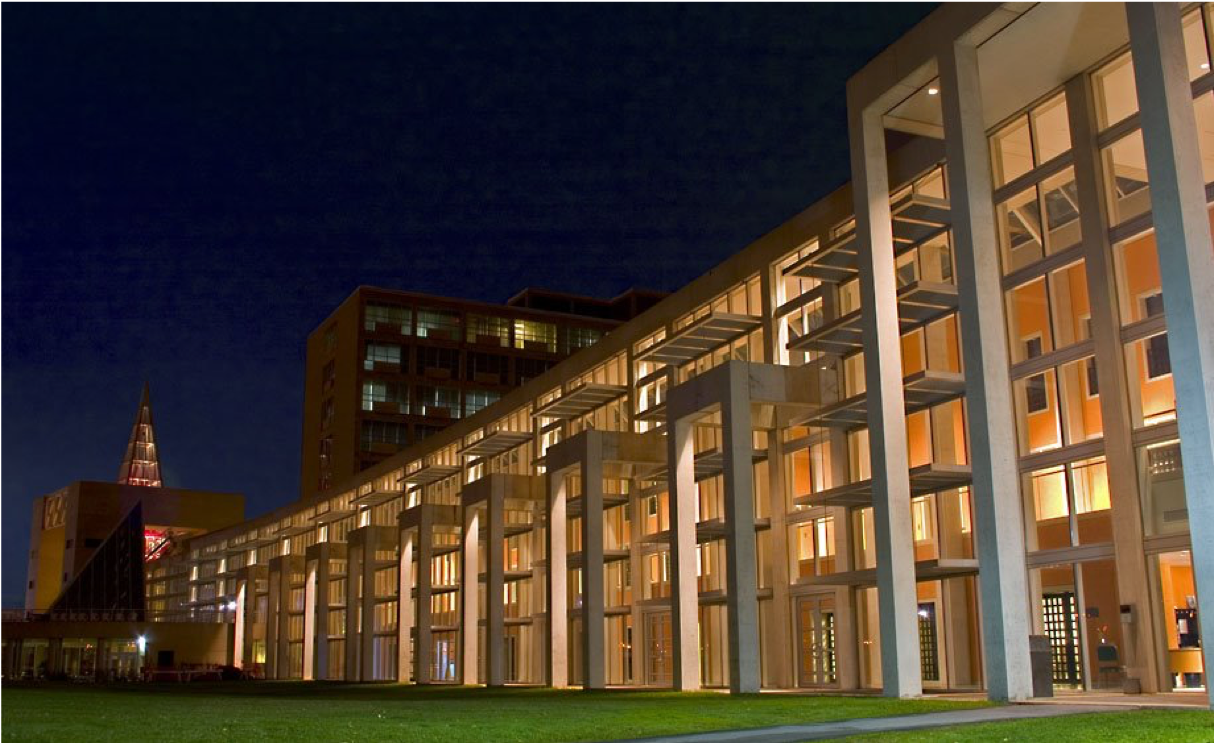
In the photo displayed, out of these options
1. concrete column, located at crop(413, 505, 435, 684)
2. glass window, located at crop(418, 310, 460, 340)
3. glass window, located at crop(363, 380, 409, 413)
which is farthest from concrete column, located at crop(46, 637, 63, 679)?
glass window, located at crop(418, 310, 460, 340)

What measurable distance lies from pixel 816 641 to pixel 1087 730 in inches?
822

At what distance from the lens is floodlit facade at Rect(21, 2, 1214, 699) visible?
82.2 ft

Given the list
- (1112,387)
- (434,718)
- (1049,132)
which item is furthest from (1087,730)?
(1049,132)

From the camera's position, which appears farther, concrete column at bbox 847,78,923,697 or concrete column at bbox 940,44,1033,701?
concrete column at bbox 847,78,923,697

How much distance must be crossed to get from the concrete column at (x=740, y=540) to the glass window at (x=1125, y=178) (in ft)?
34.7

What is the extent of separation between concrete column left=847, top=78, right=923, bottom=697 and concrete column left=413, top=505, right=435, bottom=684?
105 ft

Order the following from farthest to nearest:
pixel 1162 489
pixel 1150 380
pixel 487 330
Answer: pixel 487 330 → pixel 1150 380 → pixel 1162 489

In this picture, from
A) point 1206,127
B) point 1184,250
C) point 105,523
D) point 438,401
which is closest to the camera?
point 1184,250

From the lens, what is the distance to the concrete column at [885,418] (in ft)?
89.5

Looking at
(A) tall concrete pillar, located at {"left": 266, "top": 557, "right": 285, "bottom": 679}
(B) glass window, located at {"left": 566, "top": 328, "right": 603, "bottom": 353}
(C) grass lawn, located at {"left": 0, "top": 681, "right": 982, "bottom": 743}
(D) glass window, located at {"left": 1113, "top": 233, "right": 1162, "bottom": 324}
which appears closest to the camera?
(C) grass lawn, located at {"left": 0, "top": 681, "right": 982, "bottom": 743}

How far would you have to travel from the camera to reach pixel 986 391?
25453 mm

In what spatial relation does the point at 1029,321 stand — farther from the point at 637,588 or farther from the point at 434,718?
the point at 637,588

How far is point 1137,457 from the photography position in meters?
26.1

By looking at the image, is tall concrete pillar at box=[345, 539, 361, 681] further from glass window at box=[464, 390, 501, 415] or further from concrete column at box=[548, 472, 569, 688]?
glass window at box=[464, 390, 501, 415]
